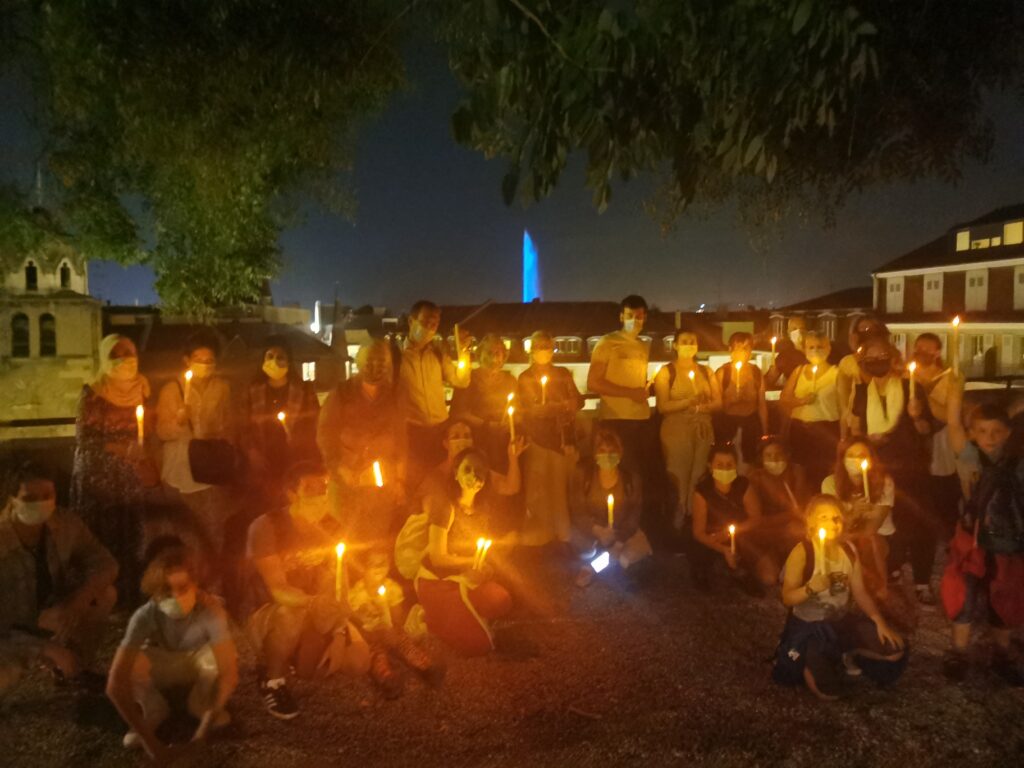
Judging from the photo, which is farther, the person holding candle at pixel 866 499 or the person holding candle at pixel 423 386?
the person holding candle at pixel 423 386

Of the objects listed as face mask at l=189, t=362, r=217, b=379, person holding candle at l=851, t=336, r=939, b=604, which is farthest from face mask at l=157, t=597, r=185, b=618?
person holding candle at l=851, t=336, r=939, b=604

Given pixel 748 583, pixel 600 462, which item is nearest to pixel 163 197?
pixel 600 462

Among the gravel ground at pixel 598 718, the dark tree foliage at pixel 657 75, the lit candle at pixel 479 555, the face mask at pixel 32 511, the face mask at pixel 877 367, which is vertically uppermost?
the dark tree foliage at pixel 657 75

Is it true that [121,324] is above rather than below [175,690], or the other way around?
above

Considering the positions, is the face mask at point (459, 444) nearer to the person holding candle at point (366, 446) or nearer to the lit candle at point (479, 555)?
the person holding candle at point (366, 446)

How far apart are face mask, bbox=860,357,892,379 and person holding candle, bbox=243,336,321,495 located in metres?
4.26

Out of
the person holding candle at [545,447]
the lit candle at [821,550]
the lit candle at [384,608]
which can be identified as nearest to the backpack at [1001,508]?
the lit candle at [821,550]

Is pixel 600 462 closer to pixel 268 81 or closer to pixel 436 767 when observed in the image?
pixel 436 767

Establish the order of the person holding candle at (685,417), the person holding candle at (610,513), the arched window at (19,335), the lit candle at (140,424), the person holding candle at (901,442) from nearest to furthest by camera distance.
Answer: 1. the lit candle at (140,424)
2. the person holding candle at (901,442)
3. the person holding candle at (610,513)
4. the person holding candle at (685,417)
5. the arched window at (19,335)

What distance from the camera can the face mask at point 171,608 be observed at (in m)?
4.39

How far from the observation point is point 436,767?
163 inches

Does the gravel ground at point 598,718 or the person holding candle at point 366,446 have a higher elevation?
the person holding candle at point 366,446

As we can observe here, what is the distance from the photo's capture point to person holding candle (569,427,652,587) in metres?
6.55

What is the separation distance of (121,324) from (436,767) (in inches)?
1716
